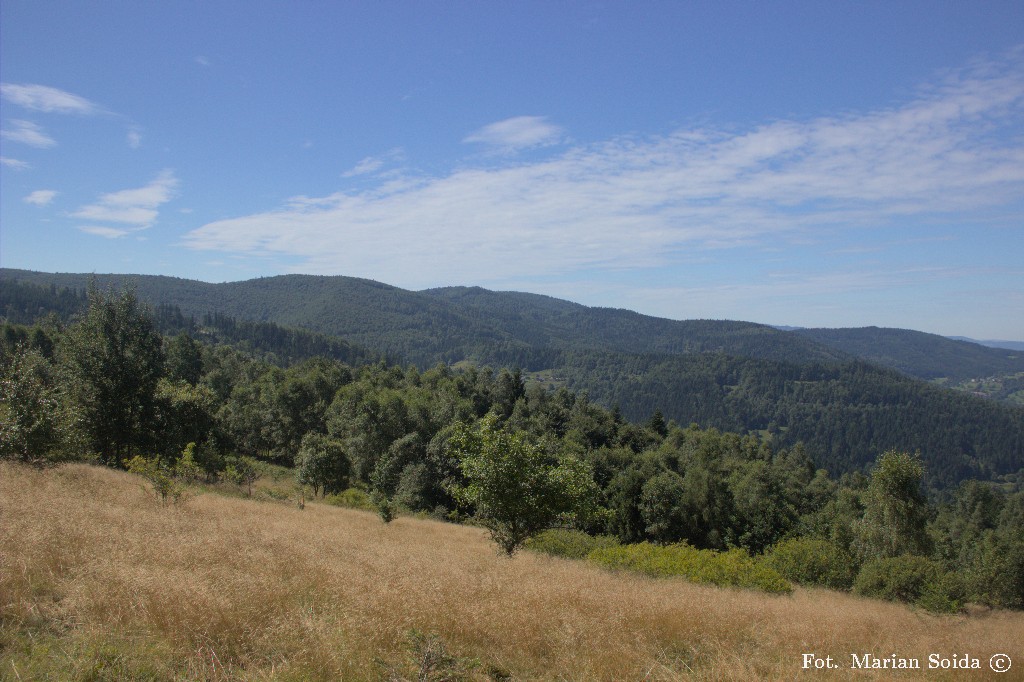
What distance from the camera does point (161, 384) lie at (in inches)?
1275

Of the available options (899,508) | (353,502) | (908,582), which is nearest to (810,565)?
(908,582)

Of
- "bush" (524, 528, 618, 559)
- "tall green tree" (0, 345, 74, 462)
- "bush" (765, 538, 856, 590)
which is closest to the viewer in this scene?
"tall green tree" (0, 345, 74, 462)

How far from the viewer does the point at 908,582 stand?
25312mm

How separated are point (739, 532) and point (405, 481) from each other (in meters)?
36.0

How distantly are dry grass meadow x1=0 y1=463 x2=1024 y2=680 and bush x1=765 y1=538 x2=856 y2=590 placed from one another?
21987 millimetres

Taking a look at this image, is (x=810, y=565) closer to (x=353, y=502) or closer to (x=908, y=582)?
(x=908, y=582)

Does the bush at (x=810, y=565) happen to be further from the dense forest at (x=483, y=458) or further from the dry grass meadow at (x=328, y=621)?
the dry grass meadow at (x=328, y=621)

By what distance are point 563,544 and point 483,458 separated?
635 centimetres

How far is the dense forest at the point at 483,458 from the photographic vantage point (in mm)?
17422

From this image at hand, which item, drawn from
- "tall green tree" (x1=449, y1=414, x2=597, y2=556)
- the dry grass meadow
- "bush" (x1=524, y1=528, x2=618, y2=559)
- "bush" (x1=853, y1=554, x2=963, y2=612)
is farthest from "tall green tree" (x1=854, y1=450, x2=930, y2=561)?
the dry grass meadow

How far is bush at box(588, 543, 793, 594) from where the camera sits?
1496cm

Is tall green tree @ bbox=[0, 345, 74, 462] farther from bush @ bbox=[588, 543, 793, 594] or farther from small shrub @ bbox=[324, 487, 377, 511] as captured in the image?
bush @ bbox=[588, 543, 793, 594]

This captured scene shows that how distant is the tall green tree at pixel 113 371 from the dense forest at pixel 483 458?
78 mm

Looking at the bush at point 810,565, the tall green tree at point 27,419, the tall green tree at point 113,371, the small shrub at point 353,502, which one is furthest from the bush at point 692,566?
the tall green tree at point 113,371
